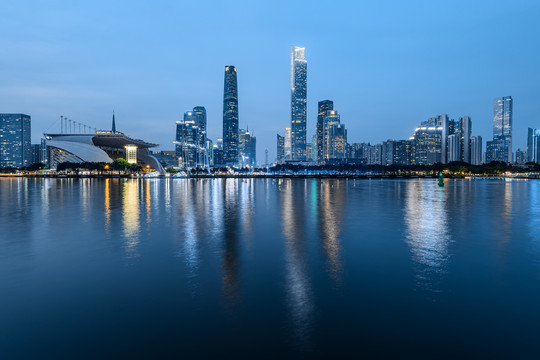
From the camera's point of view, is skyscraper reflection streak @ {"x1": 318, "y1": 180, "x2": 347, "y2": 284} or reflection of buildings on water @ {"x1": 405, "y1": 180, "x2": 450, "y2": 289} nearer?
reflection of buildings on water @ {"x1": 405, "y1": 180, "x2": 450, "y2": 289}

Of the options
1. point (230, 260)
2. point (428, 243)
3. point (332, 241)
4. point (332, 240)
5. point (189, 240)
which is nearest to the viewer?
point (230, 260)

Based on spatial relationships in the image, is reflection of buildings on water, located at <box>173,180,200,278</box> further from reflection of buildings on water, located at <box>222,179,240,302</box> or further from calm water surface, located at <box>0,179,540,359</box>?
reflection of buildings on water, located at <box>222,179,240,302</box>

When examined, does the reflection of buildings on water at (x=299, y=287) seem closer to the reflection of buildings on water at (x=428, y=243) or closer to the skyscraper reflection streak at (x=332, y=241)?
the skyscraper reflection streak at (x=332, y=241)

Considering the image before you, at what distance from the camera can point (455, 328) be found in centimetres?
891

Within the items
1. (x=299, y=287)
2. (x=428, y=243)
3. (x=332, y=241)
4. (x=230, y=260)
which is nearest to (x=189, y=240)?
(x=230, y=260)

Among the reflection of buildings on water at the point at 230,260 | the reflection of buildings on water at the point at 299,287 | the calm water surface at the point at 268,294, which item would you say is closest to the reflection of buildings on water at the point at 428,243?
the calm water surface at the point at 268,294

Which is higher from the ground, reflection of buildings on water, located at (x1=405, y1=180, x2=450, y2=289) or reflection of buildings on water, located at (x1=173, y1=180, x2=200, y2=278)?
reflection of buildings on water, located at (x1=405, y1=180, x2=450, y2=289)

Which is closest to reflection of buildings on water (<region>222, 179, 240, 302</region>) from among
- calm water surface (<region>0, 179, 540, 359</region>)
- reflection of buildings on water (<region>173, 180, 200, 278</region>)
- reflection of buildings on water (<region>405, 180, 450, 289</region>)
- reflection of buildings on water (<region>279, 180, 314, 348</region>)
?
calm water surface (<region>0, 179, 540, 359</region>)

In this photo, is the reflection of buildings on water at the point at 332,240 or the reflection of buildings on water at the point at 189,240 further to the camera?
the reflection of buildings on water at the point at 189,240

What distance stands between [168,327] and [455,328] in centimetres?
751

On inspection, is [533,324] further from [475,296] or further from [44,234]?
[44,234]

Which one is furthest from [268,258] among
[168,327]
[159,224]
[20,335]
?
[159,224]

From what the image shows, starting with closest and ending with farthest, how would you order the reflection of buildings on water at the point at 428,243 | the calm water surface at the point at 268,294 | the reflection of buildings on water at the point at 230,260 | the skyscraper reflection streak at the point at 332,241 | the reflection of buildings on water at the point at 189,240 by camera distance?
the calm water surface at the point at 268,294
the reflection of buildings on water at the point at 230,260
the reflection of buildings on water at the point at 428,243
the skyscraper reflection streak at the point at 332,241
the reflection of buildings on water at the point at 189,240

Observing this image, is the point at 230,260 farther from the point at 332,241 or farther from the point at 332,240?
the point at 332,240
